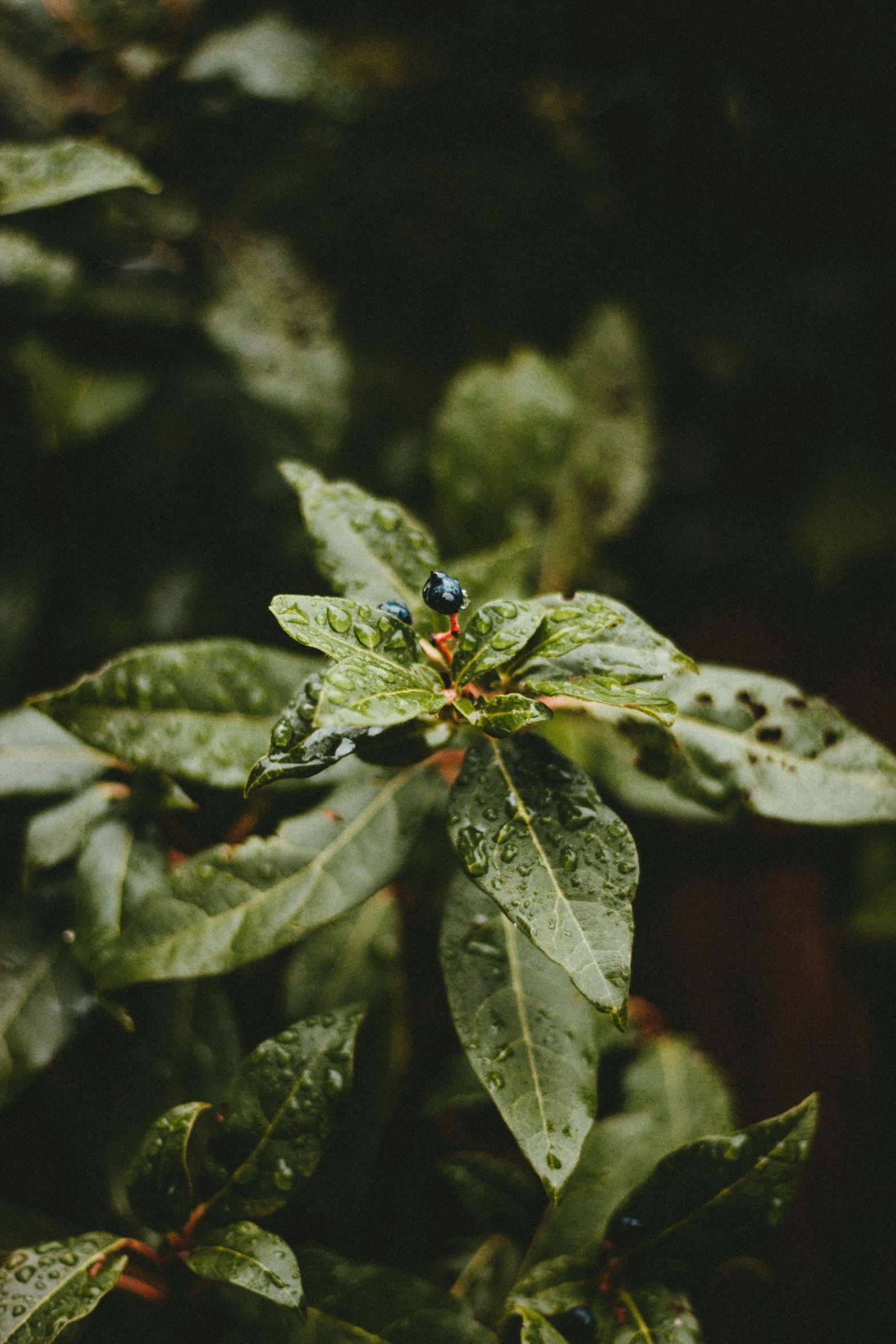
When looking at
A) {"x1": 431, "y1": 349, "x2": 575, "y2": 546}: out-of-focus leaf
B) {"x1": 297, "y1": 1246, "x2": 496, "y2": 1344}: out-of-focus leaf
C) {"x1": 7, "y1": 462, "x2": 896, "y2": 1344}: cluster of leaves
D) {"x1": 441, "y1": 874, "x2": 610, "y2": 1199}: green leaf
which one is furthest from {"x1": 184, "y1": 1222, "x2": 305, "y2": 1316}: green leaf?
{"x1": 431, "y1": 349, "x2": 575, "y2": 546}: out-of-focus leaf

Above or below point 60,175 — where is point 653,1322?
below

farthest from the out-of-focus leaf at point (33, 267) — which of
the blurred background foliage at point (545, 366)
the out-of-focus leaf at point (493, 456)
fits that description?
the out-of-focus leaf at point (493, 456)

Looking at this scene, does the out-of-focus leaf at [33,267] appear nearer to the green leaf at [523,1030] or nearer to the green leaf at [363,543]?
the green leaf at [363,543]

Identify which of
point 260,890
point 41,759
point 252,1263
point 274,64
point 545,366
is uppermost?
point 274,64

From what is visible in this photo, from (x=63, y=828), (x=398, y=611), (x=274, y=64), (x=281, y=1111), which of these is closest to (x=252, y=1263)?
(x=281, y=1111)

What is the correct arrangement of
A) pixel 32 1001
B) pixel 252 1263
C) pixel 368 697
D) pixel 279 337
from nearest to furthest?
1. pixel 368 697
2. pixel 252 1263
3. pixel 32 1001
4. pixel 279 337

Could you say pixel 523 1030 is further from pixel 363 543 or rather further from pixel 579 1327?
pixel 363 543

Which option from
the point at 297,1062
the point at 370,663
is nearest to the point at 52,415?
the point at 370,663
